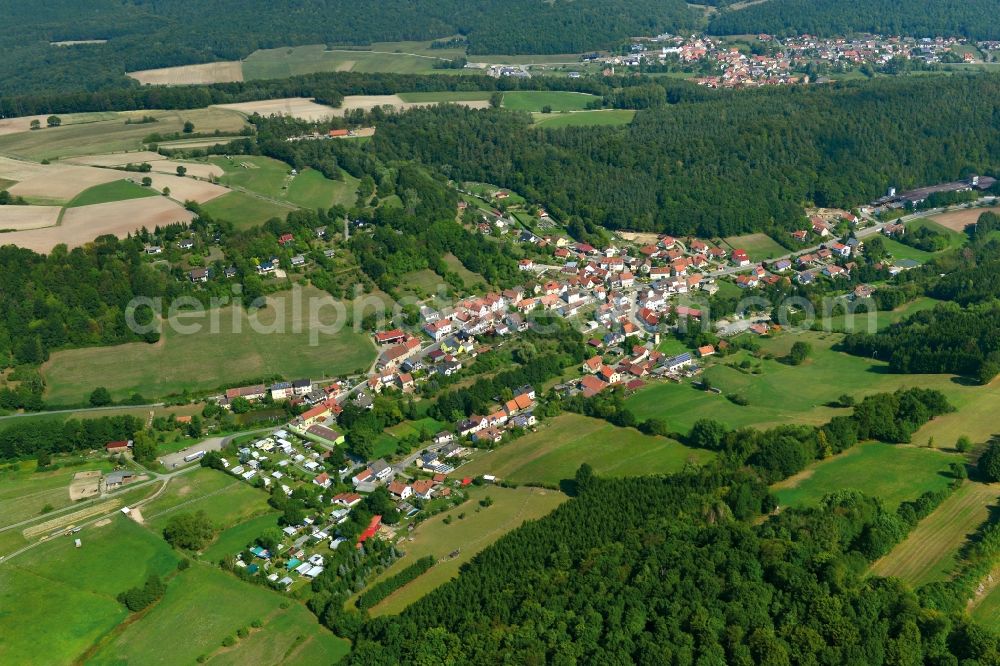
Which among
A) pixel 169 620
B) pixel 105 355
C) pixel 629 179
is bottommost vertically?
pixel 169 620

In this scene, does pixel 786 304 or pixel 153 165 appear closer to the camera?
pixel 786 304

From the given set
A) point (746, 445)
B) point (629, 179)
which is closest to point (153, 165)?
point (629, 179)

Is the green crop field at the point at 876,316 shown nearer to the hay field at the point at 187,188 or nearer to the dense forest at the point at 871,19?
the hay field at the point at 187,188

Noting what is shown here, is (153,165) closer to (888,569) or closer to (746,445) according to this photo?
(746,445)

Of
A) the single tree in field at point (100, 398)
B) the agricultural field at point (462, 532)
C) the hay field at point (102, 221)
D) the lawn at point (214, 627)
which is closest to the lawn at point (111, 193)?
the hay field at point (102, 221)

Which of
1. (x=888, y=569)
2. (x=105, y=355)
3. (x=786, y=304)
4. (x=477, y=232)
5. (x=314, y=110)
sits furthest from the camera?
(x=314, y=110)

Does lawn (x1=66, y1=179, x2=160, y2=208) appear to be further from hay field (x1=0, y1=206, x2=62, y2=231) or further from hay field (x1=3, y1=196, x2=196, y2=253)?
hay field (x1=0, y1=206, x2=62, y2=231)
